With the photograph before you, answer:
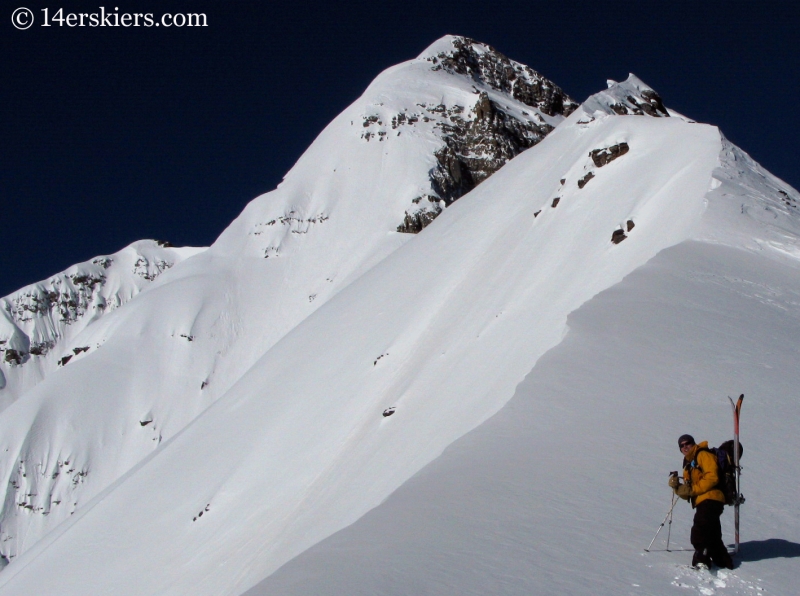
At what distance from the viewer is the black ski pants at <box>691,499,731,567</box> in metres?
6.26

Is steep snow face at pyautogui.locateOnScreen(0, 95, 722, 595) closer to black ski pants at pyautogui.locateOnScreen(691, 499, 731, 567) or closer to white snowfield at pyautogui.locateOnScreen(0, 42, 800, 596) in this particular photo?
white snowfield at pyautogui.locateOnScreen(0, 42, 800, 596)

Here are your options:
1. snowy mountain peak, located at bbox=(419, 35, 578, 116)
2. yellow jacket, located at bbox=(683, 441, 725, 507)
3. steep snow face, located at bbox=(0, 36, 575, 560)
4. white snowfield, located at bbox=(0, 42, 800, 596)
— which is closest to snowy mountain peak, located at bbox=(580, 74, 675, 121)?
white snowfield, located at bbox=(0, 42, 800, 596)

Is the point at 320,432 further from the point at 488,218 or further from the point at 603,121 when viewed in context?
the point at 603,121

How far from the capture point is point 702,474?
6520 mm

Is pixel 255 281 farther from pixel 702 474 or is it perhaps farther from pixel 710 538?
pixel 710 538

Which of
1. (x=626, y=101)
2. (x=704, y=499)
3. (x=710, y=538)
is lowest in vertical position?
(x=710, y=538)

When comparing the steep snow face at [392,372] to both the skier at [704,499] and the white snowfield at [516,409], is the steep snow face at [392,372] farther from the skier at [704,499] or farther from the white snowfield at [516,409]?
the skier at [704,499]

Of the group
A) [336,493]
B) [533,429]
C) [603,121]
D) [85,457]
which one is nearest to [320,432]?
[336,493]

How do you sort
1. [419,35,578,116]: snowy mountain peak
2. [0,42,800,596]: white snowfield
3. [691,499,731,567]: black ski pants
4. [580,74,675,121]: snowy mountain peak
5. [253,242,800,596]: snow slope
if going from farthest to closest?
[419,35,578,116]: snowy mountain peak
[580,74,675,121]: snowy mountain peak
[0,42,800,596]: white snowfield
[691,499,731,567]: black ski pants
[253,242,800,596]: snow slope

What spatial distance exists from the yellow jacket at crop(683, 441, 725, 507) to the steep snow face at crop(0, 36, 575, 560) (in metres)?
87.0

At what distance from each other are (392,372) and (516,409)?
18.2m

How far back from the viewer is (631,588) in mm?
5902

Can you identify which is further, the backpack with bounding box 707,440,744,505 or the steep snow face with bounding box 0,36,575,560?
the steep snow face with bounding box 0,36,575,560

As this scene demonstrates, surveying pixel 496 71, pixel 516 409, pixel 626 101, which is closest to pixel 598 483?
pixel 516 409
